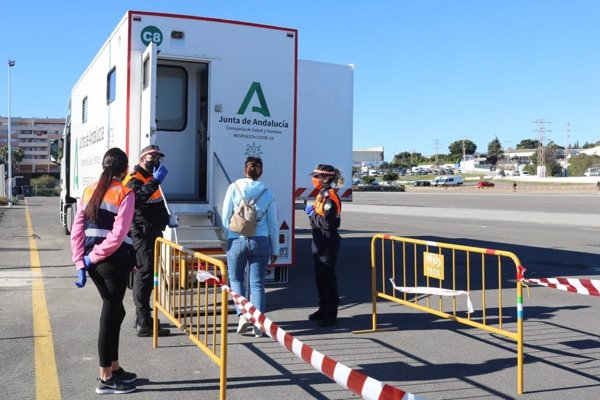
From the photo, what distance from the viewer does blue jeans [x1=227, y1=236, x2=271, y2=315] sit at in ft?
20.8

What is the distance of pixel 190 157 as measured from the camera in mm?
9453

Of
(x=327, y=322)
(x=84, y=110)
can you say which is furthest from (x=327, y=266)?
(x=84, y=110)

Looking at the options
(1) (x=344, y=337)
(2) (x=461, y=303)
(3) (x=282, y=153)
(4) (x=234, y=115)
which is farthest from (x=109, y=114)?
(2) (x=461, y=303)

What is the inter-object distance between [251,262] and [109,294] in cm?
201

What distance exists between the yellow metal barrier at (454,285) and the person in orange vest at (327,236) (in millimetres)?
461

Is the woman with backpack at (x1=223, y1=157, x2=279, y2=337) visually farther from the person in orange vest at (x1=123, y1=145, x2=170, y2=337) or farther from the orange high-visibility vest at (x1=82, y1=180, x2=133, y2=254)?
the orange high-visibility vest at (x1=82, y1=180, x2=133, y2=254)

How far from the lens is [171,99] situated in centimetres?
930

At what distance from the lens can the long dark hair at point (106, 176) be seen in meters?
4.61

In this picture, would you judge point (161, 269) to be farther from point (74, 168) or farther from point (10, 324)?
point (74, 168)

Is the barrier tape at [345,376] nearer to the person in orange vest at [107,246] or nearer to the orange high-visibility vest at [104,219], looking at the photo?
the person in orange vest at [107,246]

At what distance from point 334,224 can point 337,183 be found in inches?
19.4

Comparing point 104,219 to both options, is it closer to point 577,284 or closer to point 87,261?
point 87,261

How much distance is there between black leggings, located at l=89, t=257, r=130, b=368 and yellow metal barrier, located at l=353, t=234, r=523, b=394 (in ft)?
10.2

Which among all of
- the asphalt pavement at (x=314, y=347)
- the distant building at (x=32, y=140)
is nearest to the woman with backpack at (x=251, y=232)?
the asphalt pavement at (x=314, y=347)
